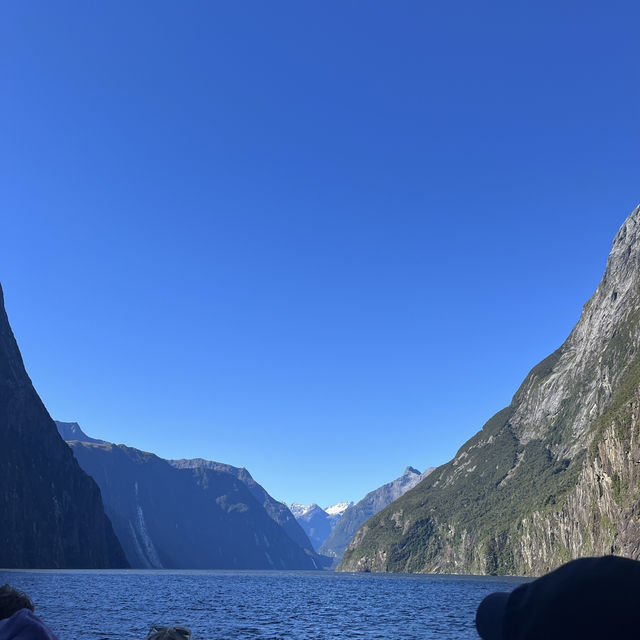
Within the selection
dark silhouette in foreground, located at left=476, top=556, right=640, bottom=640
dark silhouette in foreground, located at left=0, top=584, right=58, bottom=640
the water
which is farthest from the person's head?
the water

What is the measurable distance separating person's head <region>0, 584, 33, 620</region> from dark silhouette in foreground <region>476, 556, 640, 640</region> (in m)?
4.23

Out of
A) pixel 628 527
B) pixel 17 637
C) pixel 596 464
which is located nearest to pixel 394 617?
pixel 17 637

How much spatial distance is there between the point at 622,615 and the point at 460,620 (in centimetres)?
7040

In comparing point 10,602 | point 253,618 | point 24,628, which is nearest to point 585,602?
point 24,628

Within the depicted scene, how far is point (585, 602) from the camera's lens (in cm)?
274

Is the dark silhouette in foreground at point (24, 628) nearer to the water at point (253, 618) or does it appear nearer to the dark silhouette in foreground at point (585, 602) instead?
the dark silhouette in foreground at point (585, 602)

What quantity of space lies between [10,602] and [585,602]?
185 inches

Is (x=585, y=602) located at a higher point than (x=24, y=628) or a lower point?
higher

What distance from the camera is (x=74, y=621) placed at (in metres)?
54.8

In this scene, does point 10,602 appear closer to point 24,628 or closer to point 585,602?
point 24,628

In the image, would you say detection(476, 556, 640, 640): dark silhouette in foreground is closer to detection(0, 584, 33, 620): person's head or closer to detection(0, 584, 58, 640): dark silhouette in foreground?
detection(0, 584, 58, 640): dark silhouette in foreground

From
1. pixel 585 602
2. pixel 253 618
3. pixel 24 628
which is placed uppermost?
pixel 585 602

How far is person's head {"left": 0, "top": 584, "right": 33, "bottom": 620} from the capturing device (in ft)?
16.2

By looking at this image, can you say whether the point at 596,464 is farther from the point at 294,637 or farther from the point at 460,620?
the point at 294,637
